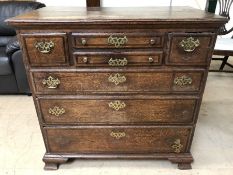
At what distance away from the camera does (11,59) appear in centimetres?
225

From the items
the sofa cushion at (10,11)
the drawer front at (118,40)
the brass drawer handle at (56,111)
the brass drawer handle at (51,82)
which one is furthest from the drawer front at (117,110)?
the sofa cushion at (10,11)

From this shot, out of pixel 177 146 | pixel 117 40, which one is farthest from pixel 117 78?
pixel 177 146

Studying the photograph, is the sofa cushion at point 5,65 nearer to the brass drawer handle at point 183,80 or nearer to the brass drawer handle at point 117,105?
the brass drawer handle at point 117,105

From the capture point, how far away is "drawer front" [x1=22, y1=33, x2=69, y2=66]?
1161 mm

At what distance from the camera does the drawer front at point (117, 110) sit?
4.44ft

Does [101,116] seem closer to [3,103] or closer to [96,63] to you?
[96,63]

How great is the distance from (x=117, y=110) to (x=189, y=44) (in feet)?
1.93

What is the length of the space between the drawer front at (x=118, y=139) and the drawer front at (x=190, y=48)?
19.0 inches

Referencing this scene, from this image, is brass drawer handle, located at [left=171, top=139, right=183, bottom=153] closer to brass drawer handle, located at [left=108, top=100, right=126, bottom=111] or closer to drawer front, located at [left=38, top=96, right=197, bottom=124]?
drawer front, located at [left=38, top=96, right=197, bottom=124]

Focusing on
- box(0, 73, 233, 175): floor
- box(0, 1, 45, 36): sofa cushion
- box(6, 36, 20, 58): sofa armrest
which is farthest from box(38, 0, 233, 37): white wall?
box(0, 73, 233, 175): floor

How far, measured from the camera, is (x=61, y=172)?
1571mm

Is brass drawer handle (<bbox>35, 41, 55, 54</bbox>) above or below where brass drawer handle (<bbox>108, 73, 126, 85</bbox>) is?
above

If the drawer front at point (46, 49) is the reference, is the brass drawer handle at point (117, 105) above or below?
below

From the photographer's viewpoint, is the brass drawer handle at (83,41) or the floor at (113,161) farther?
the floor at (113,161)
